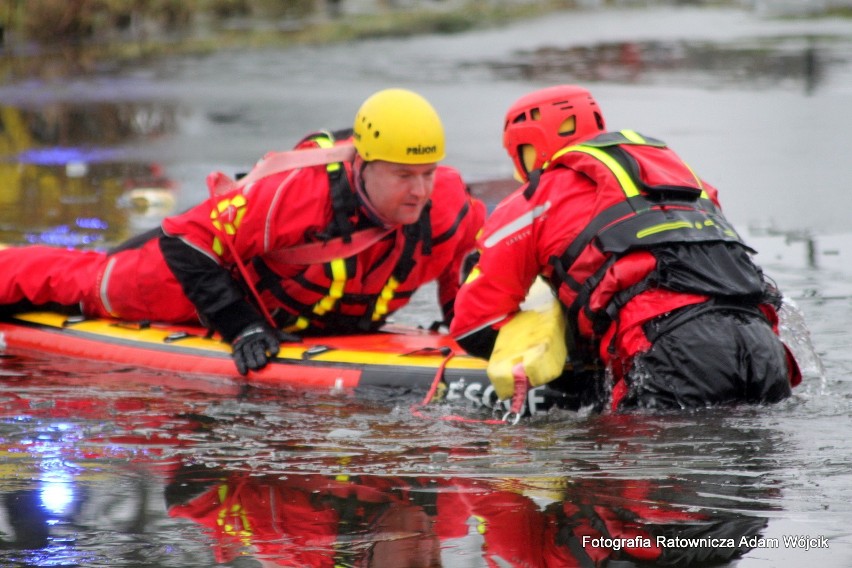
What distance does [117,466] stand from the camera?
4695 millimetres

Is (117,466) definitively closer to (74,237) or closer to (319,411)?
(319,411)

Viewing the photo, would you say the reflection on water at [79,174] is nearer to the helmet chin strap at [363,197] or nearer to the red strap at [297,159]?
the red strap at [297,159]

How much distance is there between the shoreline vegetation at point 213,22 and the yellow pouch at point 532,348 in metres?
18.1

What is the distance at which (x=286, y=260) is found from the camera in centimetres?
615

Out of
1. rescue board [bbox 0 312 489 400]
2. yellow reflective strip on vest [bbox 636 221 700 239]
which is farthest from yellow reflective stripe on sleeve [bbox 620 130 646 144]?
rescue board [bbox 0 312 489 400]

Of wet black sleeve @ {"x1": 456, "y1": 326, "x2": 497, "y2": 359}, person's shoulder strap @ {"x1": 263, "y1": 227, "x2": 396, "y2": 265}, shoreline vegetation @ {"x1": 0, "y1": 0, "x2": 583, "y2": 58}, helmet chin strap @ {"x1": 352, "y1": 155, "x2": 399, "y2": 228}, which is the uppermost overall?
shoreline vegetation @ {"x1": 0, "y1": 0, "x2": 583, "y2": 58}

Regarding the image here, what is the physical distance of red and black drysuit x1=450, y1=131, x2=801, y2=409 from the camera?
479cm

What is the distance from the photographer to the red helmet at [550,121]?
538cm

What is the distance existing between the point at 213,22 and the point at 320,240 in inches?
902

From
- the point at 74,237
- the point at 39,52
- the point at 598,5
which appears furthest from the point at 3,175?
the point at 598,5

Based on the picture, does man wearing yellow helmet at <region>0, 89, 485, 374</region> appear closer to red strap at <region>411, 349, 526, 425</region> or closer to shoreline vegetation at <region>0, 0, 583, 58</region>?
red strap at <region>411, 349, 526, 425</region>

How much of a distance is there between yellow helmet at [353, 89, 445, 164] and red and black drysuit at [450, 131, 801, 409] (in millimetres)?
656

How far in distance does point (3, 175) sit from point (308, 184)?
22.0 feet

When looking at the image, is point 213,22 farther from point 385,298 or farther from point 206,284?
point 206,284
